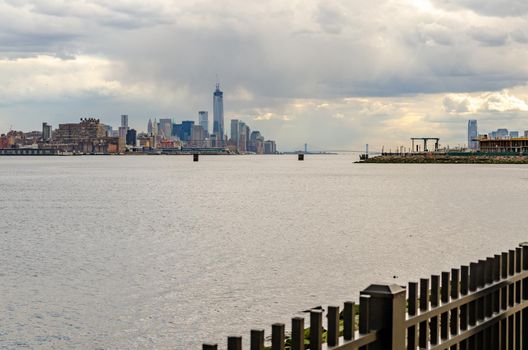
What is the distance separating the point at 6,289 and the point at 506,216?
194 feet

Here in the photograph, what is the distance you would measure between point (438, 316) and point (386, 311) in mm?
1351

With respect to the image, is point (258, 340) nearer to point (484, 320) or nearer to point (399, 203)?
point (484, 320)

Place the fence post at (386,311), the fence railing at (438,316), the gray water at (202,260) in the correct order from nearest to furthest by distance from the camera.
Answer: the fence railing at (438,316), the fence post at (386,311), the gray water at (202,260)

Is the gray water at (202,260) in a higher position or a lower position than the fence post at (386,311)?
lower

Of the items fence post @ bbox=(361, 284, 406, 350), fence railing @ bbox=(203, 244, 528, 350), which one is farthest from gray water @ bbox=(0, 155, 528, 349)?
fence post @ bbox=(361, 284, 406, 350)

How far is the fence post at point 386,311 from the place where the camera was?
6.70m

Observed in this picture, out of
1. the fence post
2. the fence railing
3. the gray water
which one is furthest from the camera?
the gray water

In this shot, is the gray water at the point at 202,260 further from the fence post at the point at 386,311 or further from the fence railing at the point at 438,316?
the fence post at the point at 386,311

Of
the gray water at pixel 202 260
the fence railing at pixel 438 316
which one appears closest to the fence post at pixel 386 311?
the fence railing at pixel 438 316

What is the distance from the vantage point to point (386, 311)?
6.75 meters

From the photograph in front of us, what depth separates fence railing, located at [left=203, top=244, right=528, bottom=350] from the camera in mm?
6078

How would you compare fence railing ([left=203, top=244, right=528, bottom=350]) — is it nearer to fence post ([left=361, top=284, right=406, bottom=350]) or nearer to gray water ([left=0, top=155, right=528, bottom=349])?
fence post ([left=361, top=284, right=406, bottom=350])

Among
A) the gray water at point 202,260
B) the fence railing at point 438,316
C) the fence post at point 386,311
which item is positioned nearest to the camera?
the fence railing at point 438,316

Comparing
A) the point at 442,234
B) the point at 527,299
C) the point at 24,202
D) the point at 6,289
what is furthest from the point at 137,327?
the point at 24,202
